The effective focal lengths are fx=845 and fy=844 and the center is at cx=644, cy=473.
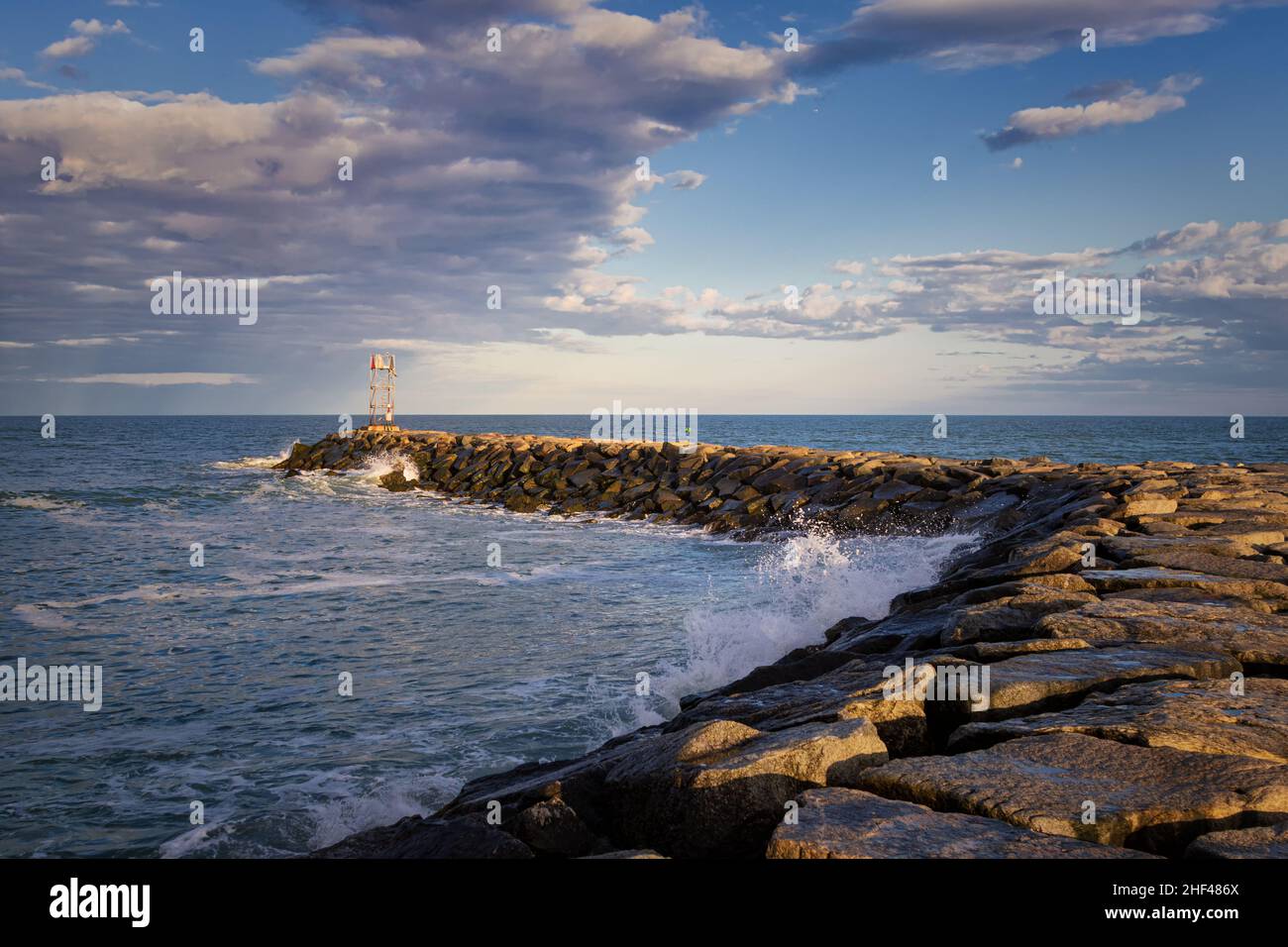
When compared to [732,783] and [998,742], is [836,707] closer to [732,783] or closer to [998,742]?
[998,742]

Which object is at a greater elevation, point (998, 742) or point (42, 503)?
point (998, 742)

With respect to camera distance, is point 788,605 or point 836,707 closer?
point 836,707

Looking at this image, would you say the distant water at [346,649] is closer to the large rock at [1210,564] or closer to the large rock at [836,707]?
the large rock at [836,707]

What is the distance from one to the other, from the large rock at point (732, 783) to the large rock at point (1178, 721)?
68 cm

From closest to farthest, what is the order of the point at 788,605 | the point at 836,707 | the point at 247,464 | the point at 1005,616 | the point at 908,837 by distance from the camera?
the point at 908,837, the point at 836,707, the point at 1005,616, the point at 788,605, the point at 247,464

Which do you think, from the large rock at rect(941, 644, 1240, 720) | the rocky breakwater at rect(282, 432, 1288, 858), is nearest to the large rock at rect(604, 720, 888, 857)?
the rocky breakwater at rect(282, 432, 1288, 858)

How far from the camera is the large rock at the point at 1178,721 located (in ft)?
12.0

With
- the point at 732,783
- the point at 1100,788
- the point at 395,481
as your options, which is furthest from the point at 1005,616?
the point at 395,481

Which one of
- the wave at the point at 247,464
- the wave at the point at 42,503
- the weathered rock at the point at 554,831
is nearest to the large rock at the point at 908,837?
the weathered rock at the point at 554,831

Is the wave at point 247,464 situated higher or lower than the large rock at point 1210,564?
higher

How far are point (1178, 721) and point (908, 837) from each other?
1.70 m

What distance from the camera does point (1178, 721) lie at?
3838 mm
